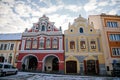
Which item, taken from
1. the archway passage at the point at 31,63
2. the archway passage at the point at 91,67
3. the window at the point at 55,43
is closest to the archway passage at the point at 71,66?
the archway passage at the point at 91,67

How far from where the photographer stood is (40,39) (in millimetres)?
25531

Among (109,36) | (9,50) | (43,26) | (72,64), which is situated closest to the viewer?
(72,64)

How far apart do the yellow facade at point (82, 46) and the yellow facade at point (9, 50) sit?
600 inches

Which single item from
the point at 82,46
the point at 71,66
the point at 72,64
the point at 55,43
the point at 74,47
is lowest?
the point at 71,66

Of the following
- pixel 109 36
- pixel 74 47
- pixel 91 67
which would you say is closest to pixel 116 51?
pixel 109 36

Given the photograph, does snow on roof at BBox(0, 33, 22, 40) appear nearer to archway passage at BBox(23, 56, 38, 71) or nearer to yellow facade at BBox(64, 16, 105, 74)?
archway passage at BBox(23, 56, 38, 71)

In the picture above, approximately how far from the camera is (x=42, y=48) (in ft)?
81.5

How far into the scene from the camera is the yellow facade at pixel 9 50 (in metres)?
30.2

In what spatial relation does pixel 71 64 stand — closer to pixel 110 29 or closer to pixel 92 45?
pixel 92 45

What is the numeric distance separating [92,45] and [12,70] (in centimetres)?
1679

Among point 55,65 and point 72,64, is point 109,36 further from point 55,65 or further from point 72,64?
point 55,65

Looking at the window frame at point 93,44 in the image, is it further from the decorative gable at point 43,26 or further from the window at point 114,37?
the decorative gable at point 43,26

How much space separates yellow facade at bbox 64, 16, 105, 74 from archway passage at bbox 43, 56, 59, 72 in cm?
328

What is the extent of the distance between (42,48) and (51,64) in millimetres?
4505
